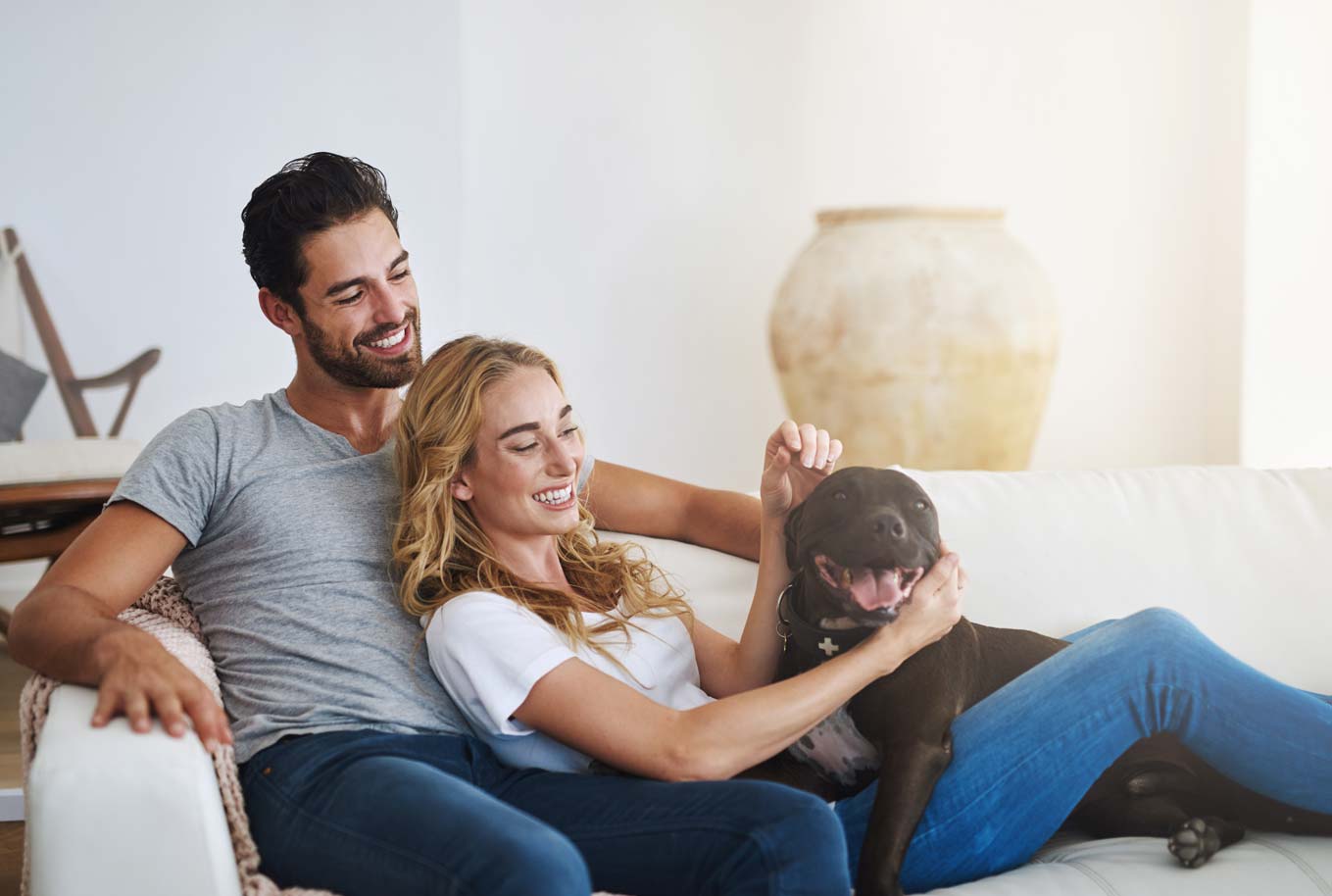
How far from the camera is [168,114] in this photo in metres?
4.46

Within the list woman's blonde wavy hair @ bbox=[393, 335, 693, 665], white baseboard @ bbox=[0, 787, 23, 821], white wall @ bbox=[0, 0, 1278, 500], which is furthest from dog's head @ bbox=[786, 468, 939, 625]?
white wall @ bbox=[0, 0, 1278, 500]

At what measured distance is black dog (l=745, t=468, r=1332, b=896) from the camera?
1.49 meters

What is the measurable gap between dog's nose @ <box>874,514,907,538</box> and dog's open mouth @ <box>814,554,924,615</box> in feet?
0.13

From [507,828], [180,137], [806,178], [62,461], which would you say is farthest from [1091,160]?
[507,828]

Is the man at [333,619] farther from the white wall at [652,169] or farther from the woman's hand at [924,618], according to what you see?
the white wall at [652,169]

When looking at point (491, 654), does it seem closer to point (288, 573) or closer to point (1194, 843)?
point (288, 573)

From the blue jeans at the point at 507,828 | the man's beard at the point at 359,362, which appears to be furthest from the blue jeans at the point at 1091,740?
the man's beard at the point at 359,362

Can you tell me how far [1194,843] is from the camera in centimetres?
152

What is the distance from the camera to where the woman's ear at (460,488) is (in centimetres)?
166

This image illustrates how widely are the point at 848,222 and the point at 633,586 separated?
265cm

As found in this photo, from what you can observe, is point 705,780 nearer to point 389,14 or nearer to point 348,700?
point 348,700

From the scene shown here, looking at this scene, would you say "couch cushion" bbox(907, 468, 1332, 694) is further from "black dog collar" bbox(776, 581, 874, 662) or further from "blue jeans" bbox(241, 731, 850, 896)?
"blue jeans" bbox(241, 731, 850, 896)

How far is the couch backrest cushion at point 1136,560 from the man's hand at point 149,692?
2.63ft

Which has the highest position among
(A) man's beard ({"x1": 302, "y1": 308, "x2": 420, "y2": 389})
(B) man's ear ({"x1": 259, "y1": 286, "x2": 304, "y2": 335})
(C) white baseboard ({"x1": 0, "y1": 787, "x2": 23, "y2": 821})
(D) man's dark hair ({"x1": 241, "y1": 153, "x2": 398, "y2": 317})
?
(D) man's dark hair ({"x1": 241, "y1": 153, "x2": 398, "y2": 317})
